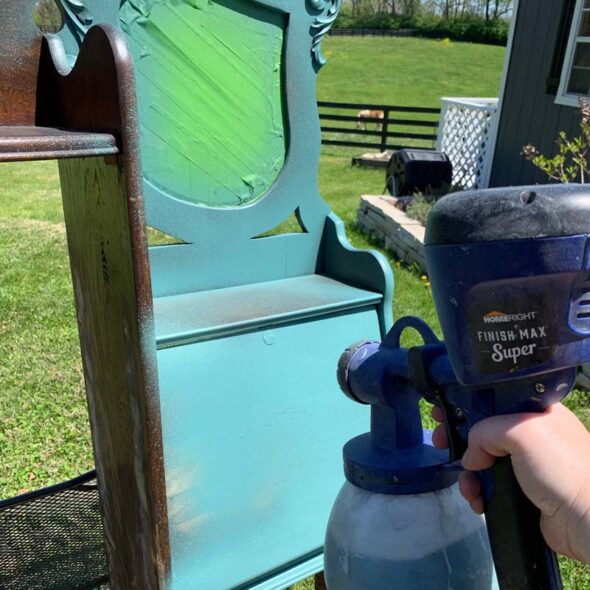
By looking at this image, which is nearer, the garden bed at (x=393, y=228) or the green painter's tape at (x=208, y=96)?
the green painter's tape at (x=208, y=96)

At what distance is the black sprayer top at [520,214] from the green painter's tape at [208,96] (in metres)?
1.37

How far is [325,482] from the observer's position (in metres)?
2.01

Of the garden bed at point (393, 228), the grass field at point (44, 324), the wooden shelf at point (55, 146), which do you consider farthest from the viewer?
the garden bed at point (393, 228)

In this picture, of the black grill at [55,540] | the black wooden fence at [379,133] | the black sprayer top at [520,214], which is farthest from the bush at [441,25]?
the black sprayer top at [520,214]

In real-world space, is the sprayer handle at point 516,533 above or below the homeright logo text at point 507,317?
below

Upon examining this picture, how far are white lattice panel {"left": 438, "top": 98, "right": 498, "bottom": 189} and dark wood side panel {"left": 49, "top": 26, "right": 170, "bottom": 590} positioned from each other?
7119 millimetres

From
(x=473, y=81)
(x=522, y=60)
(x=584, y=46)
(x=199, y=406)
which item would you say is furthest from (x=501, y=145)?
(x=473, y=81)

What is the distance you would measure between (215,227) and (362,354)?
1.19 metres

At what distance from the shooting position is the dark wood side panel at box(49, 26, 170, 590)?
110 centimetres

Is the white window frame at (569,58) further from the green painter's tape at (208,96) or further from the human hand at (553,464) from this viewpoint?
the human hand at (553,464)

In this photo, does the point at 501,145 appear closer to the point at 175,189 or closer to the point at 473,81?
the point at 175,189

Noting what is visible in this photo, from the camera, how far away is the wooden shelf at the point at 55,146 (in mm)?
962

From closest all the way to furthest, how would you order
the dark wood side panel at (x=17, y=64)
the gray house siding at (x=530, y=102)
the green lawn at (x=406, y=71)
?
the dark wood side panel at (x=17, y=64) → the gray house siding at (x=530, y=102) → the green lawn at (x=406, y=71)

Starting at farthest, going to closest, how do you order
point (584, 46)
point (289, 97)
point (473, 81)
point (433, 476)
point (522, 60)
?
point (473, 81)
point (522, 60)
point (584, 46)
point (289, 97)
point (433, 476)
